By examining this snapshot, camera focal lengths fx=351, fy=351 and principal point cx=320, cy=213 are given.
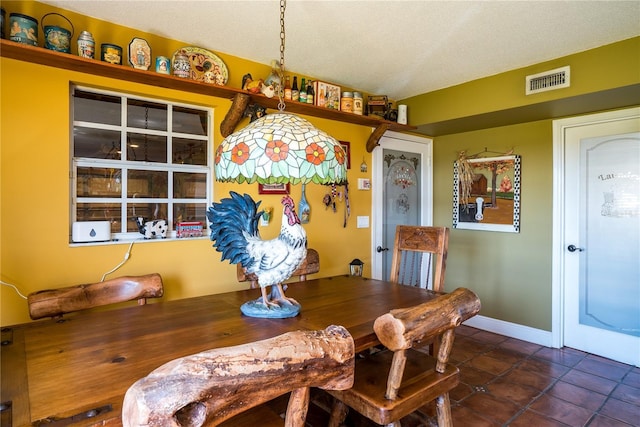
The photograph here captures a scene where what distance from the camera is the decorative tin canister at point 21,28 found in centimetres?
176

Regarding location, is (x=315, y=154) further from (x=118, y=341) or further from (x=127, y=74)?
(x=127, y=74)

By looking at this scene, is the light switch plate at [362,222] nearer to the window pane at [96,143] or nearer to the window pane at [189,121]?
the window pane at [189,121]

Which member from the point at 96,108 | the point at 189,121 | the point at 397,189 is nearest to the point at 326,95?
the point at 189,121

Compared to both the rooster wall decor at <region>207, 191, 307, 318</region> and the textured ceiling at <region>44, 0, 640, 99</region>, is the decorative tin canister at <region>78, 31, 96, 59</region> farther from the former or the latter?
the rooster wall decor at <region>207, 191, 307, 318</region>

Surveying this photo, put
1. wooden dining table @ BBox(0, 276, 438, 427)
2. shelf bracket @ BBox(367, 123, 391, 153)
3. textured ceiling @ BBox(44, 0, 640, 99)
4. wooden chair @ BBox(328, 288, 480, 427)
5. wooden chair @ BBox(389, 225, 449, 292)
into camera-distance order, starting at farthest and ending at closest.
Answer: shelf bracket @ BBox(367, 123, 391, 153)
wooden chair @ BBox(389, 225, 449, 292)
textured ceiling @ BBox(44, 0, 640, 99)
wooden chair @ BBox(328, 288, 480, 427)
wooden dining table @ BBox(0, 276, 438, 427)

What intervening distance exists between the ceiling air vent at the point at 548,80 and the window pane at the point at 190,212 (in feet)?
8.73

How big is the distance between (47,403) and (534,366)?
122 inches

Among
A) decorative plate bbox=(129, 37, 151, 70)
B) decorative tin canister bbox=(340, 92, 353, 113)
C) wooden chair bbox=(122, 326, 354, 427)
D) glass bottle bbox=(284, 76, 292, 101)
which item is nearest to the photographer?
wooden chair bbox=(122, 326, 354, 427)

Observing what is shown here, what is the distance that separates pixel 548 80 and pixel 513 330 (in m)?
2.26

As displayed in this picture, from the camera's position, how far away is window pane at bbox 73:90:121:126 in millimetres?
2117

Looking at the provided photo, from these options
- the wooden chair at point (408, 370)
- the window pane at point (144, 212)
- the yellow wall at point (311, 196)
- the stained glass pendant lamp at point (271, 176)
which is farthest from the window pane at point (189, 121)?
the wooden chair at point (408, 370)

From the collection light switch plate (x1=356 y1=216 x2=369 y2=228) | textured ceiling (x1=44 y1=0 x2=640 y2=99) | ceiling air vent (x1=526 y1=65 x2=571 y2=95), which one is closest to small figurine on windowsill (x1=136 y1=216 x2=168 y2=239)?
textured ceiling (x1=44 y1=0 x2=640 y2=99)

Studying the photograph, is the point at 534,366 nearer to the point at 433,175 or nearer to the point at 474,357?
the point at 474,357

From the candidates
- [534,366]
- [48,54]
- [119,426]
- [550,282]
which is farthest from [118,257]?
[550,282]
